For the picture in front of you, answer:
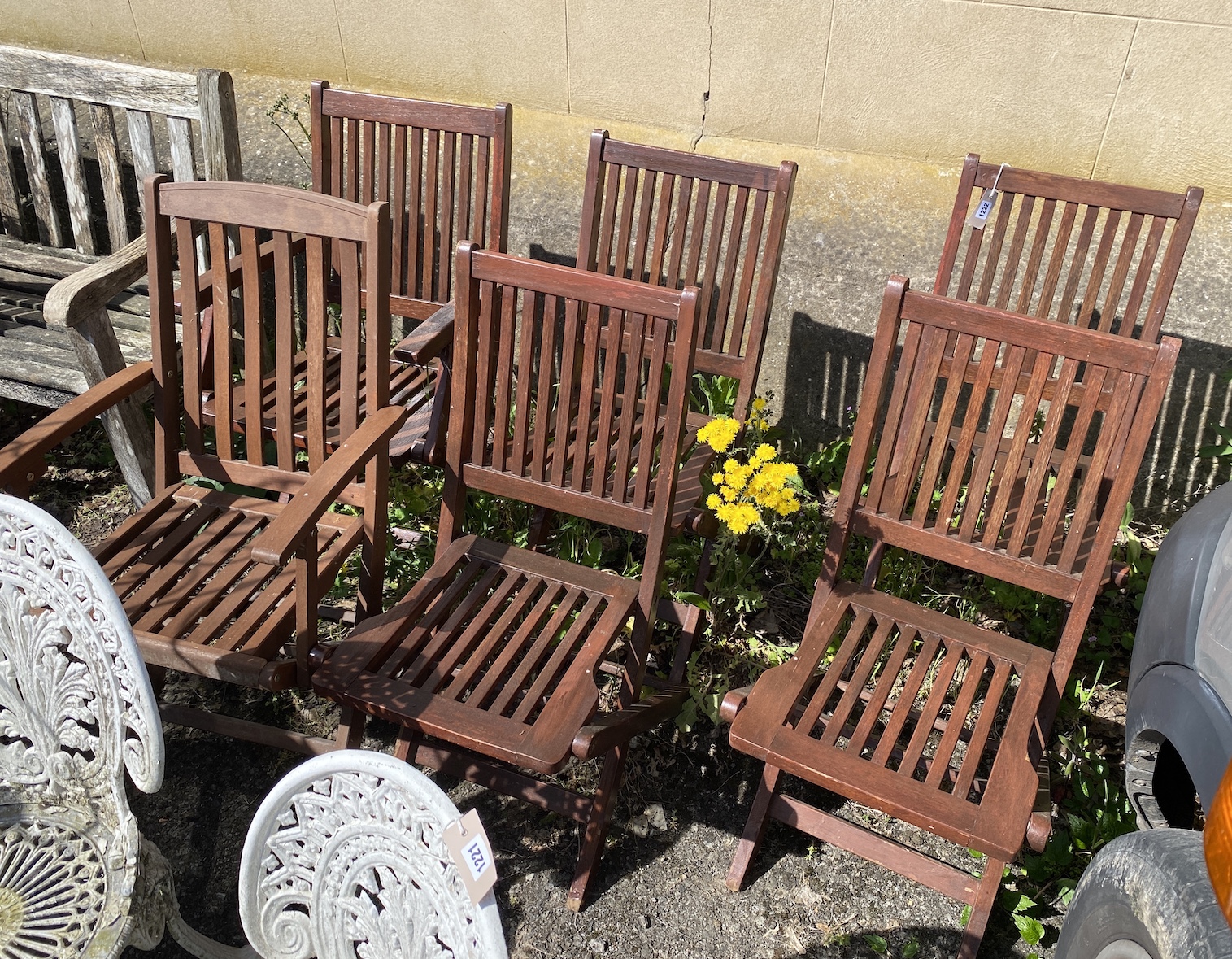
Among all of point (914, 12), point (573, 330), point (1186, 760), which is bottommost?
point (1186, 760)

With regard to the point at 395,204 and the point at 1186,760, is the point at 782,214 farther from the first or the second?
the point at 1186,760

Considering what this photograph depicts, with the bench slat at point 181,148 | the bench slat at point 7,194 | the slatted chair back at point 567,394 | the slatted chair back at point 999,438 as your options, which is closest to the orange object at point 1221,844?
the slatted chair back at point 999,438

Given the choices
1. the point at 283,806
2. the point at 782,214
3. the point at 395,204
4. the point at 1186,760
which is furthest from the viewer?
the point at 395,204

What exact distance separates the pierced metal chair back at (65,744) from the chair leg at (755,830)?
126 cm

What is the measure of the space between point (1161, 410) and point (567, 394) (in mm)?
2226

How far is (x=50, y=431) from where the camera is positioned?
2277 mm

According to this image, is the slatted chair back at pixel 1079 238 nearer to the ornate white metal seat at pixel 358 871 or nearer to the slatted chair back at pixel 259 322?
the slatted chair back at pixel 259 322

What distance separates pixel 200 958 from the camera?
2113 mm

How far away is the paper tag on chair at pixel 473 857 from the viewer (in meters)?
1.30

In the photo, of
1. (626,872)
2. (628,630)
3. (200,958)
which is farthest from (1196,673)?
(200,958)

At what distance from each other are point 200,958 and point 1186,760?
1.97 meters

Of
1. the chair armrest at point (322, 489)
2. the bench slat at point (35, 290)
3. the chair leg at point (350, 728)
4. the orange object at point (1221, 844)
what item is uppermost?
the chair armrest at point (322, 489)

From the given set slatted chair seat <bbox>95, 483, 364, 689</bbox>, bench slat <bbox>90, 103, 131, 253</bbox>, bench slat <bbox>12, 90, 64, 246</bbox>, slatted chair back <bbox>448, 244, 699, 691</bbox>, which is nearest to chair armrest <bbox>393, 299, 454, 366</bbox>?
slatted chair back <bbox>448, 244, 699, 691</bbox>

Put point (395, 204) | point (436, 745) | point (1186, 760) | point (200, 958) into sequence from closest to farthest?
1. point (1186, 760)
2. point (200, 958)
3. point (436, 745)
4. point (395, 204)
